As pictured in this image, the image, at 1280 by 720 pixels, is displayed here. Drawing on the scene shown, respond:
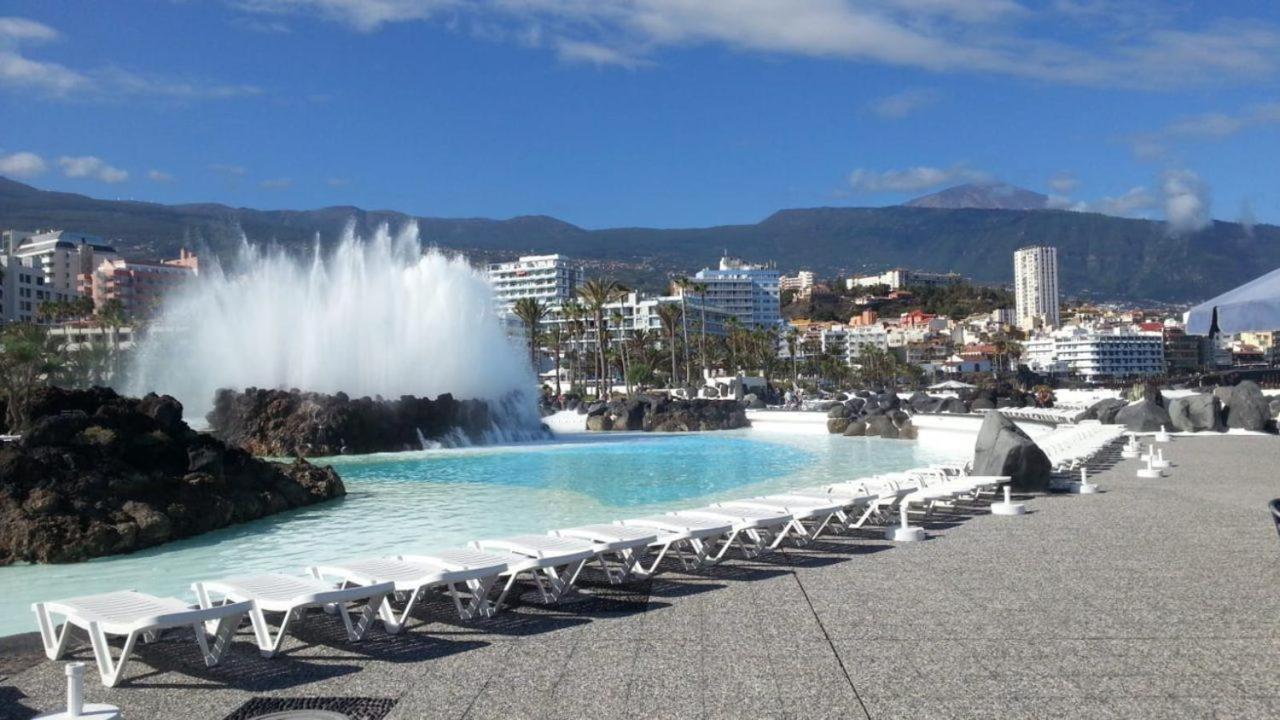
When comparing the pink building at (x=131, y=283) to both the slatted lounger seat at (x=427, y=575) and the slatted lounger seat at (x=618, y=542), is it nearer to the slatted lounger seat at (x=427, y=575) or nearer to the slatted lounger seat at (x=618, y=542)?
the slatted lounger seat at (x=618, y=542)

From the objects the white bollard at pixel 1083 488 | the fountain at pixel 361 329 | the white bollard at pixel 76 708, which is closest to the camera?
the white bollard at pixel 76 708

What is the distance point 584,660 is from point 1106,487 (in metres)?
11.9

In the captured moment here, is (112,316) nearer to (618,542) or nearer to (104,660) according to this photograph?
(618,542)

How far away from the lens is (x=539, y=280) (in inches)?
7067

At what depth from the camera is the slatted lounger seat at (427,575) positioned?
700 centimetres

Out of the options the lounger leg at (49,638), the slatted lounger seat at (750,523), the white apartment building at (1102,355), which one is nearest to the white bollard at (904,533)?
the slatted lounger seat at (750,523)

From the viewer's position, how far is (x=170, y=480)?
1644 centimetres

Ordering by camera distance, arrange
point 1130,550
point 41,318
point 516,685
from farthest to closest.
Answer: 1. point 41,318
2. point 1130,550
3. point 516,685

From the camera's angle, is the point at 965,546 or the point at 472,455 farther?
the point at 472,455

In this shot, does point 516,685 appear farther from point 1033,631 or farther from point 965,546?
point 965,546

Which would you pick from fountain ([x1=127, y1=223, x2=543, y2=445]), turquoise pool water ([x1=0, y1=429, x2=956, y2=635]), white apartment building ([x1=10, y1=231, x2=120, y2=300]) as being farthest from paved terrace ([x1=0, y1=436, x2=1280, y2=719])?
white apartment building ([x1=10, y1=231, x2=120, y2=300])

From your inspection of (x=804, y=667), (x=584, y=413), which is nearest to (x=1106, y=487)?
(x=804, y=667)

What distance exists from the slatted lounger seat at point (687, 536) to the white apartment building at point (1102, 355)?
531 feet

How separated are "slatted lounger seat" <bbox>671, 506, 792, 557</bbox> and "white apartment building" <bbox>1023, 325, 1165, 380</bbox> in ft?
528
